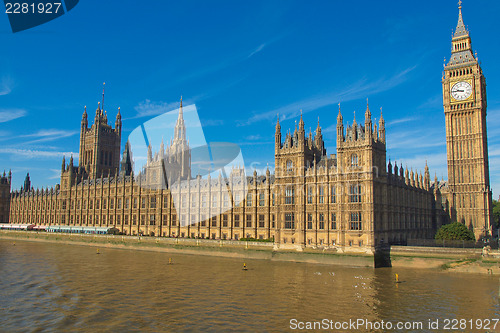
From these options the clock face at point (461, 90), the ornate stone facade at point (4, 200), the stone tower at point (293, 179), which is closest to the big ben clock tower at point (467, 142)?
the clock face at point (461, 90)

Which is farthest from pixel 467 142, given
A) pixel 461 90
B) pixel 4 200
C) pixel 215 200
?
pixel 4 200

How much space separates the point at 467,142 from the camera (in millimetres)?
101750

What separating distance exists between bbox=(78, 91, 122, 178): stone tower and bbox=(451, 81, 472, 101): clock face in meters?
120

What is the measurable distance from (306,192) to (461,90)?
198 feet

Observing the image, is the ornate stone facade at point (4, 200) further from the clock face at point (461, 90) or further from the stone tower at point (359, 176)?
the clock face at point (461, 90)

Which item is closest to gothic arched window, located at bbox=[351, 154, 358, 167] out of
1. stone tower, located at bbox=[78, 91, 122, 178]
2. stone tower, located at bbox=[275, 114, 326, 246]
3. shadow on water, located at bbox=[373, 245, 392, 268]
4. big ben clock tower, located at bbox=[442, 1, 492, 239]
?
stone tower, located at bbox=[275, 114, 326, 246]

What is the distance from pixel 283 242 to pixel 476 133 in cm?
6287

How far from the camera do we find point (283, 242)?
7162 centimetres

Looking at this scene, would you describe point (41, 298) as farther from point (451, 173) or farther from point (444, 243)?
point (451, 173)

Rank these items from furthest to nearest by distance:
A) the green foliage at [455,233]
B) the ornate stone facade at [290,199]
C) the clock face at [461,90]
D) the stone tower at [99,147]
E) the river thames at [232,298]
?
the stone tower at [99,147] → the clock face at [461,90] → the green foliage at [455,233] → the ornate stone facade at [290,199] → the river thames at [232,298]

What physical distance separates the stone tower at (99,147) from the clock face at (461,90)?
392 ft

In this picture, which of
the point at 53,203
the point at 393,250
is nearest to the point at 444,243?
the point at 393,250

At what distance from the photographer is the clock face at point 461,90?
4001 inches

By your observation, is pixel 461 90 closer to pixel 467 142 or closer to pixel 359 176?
pixel 467 142
